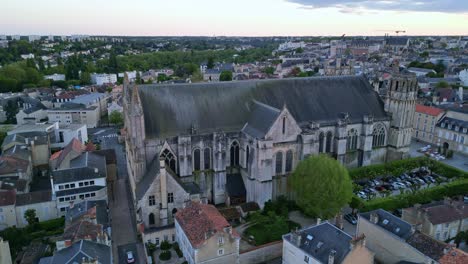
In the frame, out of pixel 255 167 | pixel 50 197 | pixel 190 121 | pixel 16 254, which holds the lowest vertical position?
pixel 16 254

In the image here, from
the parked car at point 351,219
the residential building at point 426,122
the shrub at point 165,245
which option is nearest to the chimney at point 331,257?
the parked car at point 351,219

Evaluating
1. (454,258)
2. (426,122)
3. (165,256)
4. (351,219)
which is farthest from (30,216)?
(426,122)

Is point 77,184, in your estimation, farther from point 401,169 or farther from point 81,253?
point 401,169

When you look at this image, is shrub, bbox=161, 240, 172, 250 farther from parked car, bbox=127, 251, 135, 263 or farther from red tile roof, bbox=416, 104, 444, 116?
red tile roof, bbox=416, 104, 444, 116

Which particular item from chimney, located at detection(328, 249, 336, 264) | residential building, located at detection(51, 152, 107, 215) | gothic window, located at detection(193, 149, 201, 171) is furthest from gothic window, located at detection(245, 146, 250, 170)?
chimney, located at detection(328, 249, 336, 264)

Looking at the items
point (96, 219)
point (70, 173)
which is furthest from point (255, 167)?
point (70, 173)

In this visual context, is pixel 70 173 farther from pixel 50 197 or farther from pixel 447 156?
pixel 447 156
